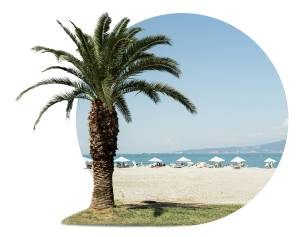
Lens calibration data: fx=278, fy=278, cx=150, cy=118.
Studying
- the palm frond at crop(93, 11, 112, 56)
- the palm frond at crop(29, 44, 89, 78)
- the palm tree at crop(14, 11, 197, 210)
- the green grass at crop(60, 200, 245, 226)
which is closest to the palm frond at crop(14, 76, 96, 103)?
the palm tree at crop(14, 11, 197, 210)

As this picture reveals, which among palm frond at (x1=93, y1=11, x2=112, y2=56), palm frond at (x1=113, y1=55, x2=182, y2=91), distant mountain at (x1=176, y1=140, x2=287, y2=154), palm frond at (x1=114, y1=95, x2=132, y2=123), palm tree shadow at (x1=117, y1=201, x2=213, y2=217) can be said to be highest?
palm frond at (x1=93, y1=11, x2=112, y2=56)

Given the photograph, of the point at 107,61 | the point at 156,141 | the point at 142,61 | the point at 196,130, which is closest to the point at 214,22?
the point at 142,61

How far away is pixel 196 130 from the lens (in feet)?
92.0

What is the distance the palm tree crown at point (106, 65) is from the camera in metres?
10.0

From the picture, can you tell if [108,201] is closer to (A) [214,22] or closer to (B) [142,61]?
(B) [142,61]

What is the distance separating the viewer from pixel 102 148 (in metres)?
10.2

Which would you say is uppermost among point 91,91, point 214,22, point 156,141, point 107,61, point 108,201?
point 214,22

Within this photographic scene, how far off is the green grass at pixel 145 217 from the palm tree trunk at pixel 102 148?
0.44 meters

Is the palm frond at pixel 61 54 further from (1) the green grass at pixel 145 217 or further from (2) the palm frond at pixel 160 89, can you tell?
(1) the green grass at pixel 145 217

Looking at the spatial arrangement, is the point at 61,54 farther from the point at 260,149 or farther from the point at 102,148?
the point at 260,149

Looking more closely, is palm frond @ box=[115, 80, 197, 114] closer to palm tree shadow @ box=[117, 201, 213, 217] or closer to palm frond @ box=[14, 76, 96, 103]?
palm frond @ box=[14, 76, 96, 103]

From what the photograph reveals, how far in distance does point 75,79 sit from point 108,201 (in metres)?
4.81

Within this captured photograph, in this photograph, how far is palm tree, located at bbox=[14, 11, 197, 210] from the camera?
398 inches

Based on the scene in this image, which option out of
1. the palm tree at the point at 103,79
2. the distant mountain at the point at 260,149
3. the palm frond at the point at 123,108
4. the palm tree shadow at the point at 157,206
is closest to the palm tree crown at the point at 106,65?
the palm tree at the point at 103,79
